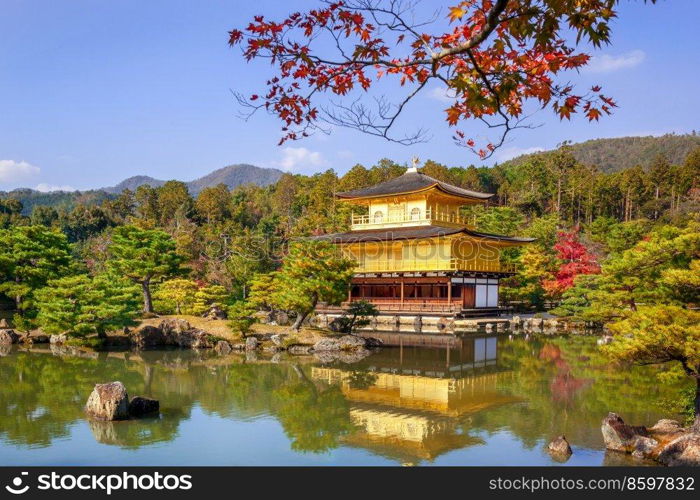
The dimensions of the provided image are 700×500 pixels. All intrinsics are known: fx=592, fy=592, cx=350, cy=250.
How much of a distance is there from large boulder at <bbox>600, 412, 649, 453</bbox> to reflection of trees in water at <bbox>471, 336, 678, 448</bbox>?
25 centimetres

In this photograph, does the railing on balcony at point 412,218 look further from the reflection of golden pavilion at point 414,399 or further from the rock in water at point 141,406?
the rock in water at point 141,406

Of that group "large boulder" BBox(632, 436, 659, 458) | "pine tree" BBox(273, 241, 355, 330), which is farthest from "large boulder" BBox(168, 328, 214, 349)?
"large boulder" BBox(632, 436, 659, 458)

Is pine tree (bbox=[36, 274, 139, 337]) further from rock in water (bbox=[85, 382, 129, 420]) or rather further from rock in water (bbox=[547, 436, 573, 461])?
rock in water (bbox=[547, 436, 573, 461])

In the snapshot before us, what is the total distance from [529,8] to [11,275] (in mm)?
21903

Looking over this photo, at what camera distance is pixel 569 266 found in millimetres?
30484

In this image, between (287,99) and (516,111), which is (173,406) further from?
(516,111)

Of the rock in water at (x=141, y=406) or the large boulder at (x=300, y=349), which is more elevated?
the rock in water at (x=141, y=406)

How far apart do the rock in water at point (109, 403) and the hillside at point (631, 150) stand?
301 feet

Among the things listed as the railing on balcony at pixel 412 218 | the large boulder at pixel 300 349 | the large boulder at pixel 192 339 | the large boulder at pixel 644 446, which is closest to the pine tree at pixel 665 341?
the large boulder at pixel 644 446

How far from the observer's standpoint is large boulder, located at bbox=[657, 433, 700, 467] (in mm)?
7047

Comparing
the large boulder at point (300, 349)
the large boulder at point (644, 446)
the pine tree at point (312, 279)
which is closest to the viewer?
the large boulder at point (644, 446)

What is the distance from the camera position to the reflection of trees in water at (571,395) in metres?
9.40

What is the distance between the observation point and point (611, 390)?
1245cm

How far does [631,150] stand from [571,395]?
10518 centimetres
